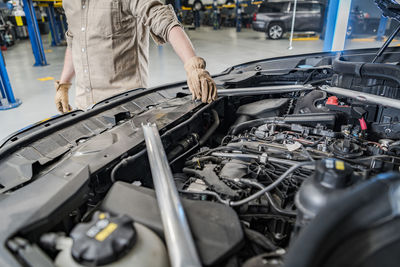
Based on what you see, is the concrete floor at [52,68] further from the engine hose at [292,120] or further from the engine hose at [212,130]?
the engine hose at [292,120]

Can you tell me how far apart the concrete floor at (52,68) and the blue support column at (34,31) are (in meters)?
0.23

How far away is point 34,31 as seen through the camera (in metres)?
6.07

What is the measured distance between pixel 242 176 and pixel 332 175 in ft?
1.47

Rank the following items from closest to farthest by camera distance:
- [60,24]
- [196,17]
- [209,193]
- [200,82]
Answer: [209,193]
[200,82]
[60,24]
[196,17]

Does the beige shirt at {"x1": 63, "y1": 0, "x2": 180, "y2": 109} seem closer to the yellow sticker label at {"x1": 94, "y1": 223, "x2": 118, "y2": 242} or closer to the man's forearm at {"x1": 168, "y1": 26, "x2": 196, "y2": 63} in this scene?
the man's forearm at {"x1": 168, "y1": 26, "x2": 196, "y2": 63}

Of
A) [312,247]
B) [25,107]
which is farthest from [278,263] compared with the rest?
[25,107]

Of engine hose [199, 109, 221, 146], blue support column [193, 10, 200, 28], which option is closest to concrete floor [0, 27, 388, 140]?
engine hose [199, 109, 221, 146]

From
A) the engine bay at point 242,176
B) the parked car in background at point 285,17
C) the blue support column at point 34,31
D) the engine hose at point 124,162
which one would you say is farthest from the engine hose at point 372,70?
the parked car in background at point 285,17

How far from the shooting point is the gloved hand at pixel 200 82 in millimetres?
1525

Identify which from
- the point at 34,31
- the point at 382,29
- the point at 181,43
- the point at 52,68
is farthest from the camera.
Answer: the point at 382,29

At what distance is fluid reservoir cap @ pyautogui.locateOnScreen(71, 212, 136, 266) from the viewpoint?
564mm

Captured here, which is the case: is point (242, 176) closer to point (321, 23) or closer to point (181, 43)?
point (181, 43)

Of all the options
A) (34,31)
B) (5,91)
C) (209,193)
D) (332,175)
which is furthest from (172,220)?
(34,31)

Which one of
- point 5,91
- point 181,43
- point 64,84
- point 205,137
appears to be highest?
point 181,43
